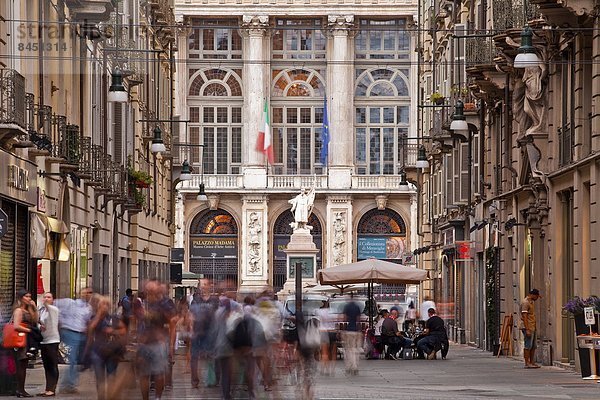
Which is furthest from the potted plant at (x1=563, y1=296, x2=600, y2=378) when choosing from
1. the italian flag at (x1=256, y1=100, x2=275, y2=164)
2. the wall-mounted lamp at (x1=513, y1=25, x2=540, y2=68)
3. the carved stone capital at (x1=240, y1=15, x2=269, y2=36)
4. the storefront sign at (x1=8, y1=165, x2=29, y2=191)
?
the carved stone capital at (x1=240, y1=15, x2=269, y2=36)

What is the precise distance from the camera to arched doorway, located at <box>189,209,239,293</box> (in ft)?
309

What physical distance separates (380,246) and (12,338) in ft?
233

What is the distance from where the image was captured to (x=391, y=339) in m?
42.9

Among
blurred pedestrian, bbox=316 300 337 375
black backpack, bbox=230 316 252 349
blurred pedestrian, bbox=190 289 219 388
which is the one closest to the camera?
black backpack, bbox=230 316 252 349

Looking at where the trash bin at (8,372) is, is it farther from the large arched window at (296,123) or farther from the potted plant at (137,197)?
the large arched window at (296,123)

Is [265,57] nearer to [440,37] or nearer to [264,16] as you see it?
[264,16]

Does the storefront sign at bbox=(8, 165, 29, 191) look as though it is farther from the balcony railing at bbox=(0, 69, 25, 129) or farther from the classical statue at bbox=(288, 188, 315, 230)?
→ the classical statue at bbox=(288, 188, 315, 230)

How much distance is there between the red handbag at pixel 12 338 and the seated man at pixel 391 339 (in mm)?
19402

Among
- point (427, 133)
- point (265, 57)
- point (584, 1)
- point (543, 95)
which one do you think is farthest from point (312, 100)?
point (584, 1)

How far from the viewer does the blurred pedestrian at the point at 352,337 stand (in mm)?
34000

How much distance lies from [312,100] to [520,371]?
62084 millimetres

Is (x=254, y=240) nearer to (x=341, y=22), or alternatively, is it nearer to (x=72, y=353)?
(x=341, y=22)

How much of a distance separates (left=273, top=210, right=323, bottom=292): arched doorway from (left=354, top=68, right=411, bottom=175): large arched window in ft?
13.3

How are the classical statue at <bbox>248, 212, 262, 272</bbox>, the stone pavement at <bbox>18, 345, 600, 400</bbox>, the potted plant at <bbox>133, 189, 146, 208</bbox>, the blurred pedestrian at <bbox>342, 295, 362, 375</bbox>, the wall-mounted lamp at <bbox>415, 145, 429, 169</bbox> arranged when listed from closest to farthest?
the stone pavement at <bbox>18, 345, 600, 400</bbox>, the blurred pedestrian at <bbox>342, 295, 362, 375</bbox>, the potted plant at <bbox>133, 189, 146, 208</bbox>, the wall-mounted lamp at <bbox>415, 145, 429, 169</bbox>, the classical statue at <bbox>248, 212, 262, 272</bbox>
